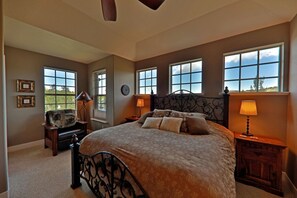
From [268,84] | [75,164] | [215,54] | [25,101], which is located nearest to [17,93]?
[25,101]

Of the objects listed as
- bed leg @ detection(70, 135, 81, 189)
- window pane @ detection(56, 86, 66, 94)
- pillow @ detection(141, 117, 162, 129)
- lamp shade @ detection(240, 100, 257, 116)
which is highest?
window pane @ detection(56, 86, 66, 94)

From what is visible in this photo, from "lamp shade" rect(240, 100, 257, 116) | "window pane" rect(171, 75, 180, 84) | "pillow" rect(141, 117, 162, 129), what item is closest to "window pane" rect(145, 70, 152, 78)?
"window pane" rect(171, 75, 180, 84)

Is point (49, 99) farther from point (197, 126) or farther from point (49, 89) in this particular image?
point (197, 126)

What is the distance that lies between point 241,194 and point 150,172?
1691 millimetres

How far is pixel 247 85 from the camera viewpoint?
2.69 meters

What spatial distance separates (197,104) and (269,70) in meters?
1.48

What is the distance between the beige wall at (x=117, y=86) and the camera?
407 centimetres

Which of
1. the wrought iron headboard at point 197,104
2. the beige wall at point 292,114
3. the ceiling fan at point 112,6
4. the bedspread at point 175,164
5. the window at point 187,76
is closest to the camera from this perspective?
the bedspread at point 175,164

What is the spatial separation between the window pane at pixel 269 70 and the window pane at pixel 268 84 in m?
0.09

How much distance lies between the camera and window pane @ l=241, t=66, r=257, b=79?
103 inches

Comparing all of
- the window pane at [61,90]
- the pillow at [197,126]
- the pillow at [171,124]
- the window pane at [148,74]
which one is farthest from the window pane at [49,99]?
the pillow at [197,126]

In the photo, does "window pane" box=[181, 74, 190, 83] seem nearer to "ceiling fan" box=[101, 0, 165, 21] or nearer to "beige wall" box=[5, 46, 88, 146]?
"ceiling fan" box=[101, 0, 165, 21]

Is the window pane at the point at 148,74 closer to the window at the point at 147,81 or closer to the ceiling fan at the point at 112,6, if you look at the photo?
the window at the point at 147,81

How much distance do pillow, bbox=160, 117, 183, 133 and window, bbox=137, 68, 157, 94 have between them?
171cm
